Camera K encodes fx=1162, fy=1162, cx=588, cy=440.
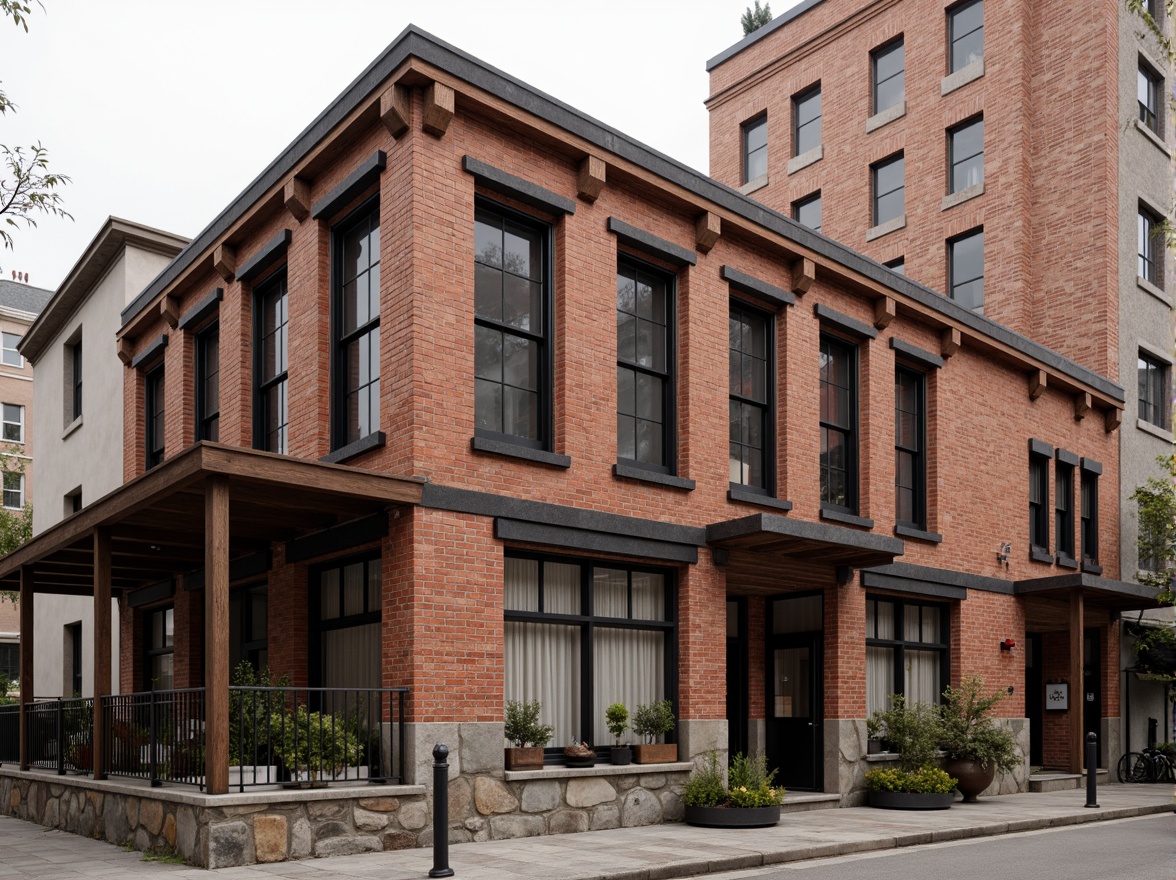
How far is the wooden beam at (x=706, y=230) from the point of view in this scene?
14578mm

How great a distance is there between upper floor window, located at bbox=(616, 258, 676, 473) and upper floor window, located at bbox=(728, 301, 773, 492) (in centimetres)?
128

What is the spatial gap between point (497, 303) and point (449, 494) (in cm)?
241

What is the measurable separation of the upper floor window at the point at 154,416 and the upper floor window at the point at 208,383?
5.66 feet

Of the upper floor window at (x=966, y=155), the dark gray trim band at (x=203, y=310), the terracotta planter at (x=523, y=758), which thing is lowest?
the terracotta planter at (x=523, y=758)

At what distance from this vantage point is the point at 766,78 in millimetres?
30906

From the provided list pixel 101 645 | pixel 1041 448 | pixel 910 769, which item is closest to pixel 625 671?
pixel 910 769

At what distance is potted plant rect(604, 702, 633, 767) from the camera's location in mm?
12812

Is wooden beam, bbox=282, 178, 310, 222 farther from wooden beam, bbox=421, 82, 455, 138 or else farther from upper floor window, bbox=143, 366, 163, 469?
upper floor window, bbox=143, 366, 163, 469

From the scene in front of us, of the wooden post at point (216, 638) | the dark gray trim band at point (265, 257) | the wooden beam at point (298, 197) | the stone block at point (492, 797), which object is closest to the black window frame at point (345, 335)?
the wooden beam at point (298, 197)

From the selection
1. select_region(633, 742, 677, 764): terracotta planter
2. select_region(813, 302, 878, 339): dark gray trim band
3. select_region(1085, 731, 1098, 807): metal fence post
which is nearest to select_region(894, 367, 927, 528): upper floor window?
select_region(813, 302, 878, 339): dark gray trim band

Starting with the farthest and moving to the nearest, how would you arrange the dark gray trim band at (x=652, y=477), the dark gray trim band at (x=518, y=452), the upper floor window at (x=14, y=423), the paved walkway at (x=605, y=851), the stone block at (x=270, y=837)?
the upper floor window at (x=14, y=423)
the dark gray trim band at (x=652, y=477)
the dark gray trim band at (x=518, y=452)
the stone block at (x=270, y=837)
the paved walkway at (x=605, y=851)

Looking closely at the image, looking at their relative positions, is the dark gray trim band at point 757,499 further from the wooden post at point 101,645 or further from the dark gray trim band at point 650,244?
the wooden post at point 101,645

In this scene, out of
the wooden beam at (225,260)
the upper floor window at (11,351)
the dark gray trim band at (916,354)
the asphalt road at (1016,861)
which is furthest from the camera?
the upper floor window at (11,351)

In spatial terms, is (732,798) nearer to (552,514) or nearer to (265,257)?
(552,514)
